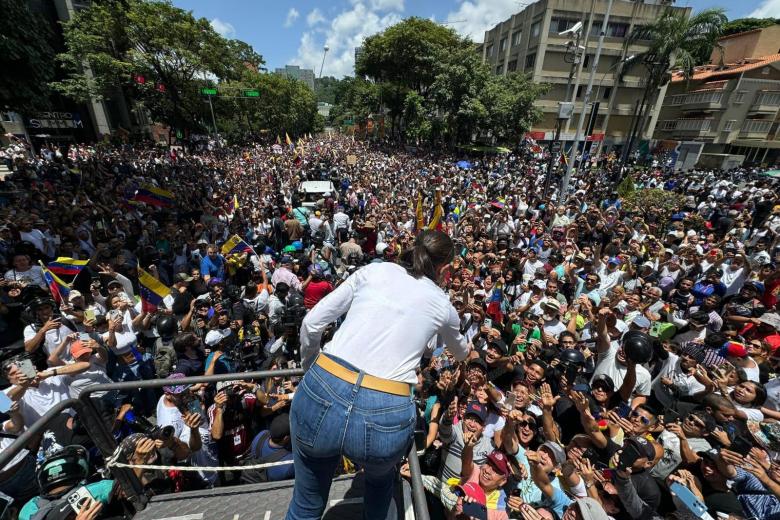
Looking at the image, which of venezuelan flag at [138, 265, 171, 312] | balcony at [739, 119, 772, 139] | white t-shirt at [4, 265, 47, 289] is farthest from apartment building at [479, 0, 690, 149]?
white t-shirt at [4, 265, 47, 289]

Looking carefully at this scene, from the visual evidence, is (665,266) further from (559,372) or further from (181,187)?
(181,187)

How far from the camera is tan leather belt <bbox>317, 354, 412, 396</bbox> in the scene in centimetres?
141

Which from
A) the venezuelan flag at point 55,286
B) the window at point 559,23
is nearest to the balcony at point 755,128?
the window at point 559,23

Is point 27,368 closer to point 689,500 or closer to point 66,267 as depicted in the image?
point 66,267

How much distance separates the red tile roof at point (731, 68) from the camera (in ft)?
108

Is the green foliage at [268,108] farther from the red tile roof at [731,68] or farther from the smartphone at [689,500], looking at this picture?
the red tile roof at [731,68]

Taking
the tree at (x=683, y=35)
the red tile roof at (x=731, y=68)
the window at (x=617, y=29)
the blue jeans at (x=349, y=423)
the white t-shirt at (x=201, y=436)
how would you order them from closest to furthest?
the blue jeans at (x=349, y=423) → the white t-shirt at (x=201, y=436) → the tree at (x=683, y=35) → the red tile roof at (x=731, y=68) → the window at (x=617, y=29)

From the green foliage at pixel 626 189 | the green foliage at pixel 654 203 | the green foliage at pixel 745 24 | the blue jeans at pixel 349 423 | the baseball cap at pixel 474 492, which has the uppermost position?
the green foliage at pixel 745 24

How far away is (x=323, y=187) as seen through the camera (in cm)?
1672

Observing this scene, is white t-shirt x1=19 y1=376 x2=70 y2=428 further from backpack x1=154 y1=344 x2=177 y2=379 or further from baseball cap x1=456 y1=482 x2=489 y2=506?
baseball cap x1=456 y1=482 x2=489 y2=506

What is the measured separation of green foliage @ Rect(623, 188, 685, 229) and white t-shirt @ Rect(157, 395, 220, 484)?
1427cm

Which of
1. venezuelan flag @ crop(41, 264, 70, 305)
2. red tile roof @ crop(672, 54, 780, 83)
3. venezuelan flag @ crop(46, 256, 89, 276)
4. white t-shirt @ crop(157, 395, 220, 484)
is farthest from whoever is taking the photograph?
red tile roof @ crop(672, 54, 780, 83)

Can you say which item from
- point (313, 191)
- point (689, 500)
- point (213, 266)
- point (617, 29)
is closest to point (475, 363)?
point (689, 500)

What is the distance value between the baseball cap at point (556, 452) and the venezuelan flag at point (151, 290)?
19.4 ft
